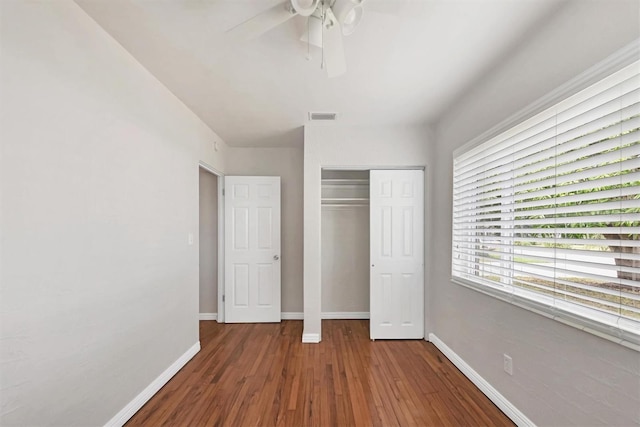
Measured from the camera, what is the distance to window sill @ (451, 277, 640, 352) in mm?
1183

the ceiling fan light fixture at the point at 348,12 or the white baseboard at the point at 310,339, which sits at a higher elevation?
the ceiling fan light fixture at the point at 348,12

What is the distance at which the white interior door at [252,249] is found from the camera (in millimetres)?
3859

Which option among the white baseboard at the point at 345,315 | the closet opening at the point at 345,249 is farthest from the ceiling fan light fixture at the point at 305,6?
the white baseboard at the point at 345,315

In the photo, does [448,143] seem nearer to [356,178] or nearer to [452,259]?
[452,259]

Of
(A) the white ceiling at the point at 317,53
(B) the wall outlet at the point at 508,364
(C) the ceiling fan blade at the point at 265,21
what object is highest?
(A) the white ceiling at the point at 317,53

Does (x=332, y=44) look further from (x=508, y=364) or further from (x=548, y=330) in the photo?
(x=508, y=364)

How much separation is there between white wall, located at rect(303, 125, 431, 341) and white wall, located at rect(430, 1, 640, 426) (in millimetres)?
665

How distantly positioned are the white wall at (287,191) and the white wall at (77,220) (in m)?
1.69

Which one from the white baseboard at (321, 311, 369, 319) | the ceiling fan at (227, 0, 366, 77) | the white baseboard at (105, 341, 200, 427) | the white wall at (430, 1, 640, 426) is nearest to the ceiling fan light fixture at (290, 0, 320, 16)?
the ceiling fan at (227, 0, 366, 77)

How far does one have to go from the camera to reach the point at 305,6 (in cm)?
135

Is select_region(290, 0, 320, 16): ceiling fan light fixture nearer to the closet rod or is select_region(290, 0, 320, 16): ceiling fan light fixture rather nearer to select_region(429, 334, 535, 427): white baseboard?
select_region(429, 334, 535, 427): white baseboard

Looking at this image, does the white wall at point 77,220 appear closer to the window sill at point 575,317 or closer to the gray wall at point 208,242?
the gray wall at point 208,242

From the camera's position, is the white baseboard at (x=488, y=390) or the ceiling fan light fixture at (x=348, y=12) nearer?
the ceiling fan light fixture at (x=348, y=12)

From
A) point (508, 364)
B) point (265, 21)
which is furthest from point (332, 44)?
point (508, 364)
